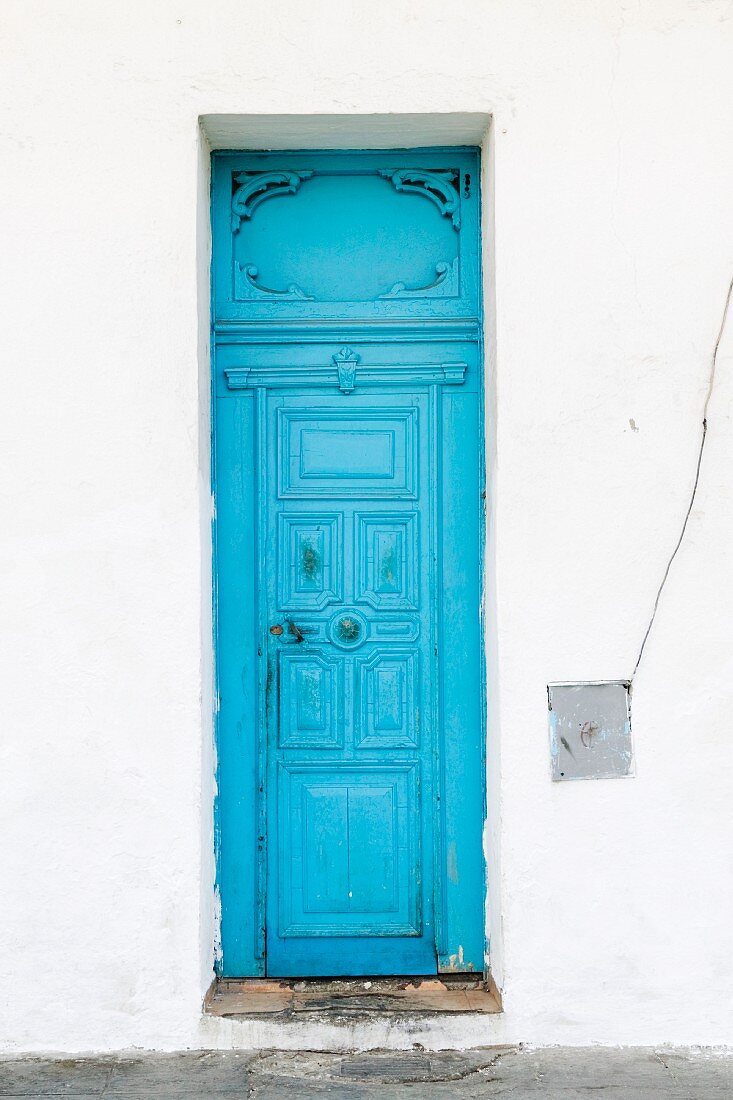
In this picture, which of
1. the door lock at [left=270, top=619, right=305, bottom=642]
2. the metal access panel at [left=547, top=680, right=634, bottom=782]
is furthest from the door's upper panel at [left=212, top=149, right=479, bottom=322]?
the metal access panel at [left=547, top=680, right=634, bottom=782]

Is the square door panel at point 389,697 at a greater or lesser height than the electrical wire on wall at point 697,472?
lesser

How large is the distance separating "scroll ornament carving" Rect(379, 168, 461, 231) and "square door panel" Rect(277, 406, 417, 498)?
0.77 metres

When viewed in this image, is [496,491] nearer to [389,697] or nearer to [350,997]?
[389,697]

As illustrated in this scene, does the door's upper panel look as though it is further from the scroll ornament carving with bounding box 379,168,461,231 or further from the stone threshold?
the stone threshold

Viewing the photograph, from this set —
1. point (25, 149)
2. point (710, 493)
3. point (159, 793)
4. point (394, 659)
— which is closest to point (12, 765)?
point (159, 793)

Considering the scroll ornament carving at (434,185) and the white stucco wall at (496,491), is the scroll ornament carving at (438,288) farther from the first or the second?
the white stucco wall at (496,491)

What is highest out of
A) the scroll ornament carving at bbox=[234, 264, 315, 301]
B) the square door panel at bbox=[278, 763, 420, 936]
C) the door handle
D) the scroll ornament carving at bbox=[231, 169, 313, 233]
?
the scroll ornament carving at bbox=[231, 169, 313, 233]

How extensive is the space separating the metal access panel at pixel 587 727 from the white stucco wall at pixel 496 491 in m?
0.05

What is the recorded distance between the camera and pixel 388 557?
11.0 feet

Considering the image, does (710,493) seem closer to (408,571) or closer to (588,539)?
(588,539)

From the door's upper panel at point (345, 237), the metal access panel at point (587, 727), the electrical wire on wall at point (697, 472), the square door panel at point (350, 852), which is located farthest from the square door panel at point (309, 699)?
the door's upper panel at point (345, 237)

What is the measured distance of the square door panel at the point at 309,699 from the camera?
335 centimetres

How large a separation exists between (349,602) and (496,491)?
69 cm

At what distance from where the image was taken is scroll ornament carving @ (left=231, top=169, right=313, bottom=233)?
3350mm
